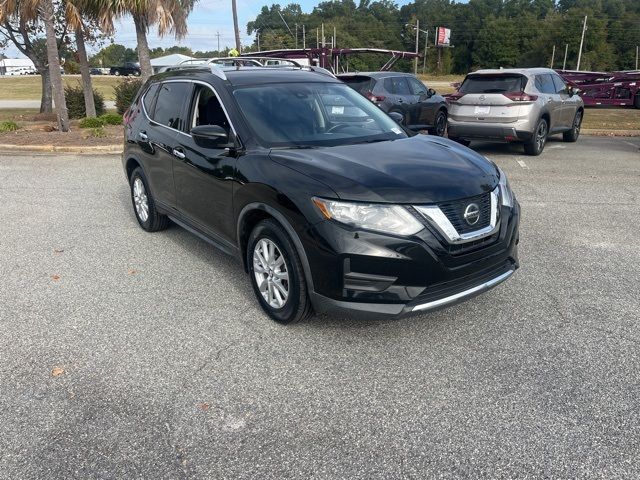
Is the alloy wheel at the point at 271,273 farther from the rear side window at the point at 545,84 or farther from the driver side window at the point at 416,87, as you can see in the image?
the driver side window at the point at 416,87

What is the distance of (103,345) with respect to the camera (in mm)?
3746

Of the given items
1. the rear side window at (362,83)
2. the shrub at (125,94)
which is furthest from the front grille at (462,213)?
the shrub at (125,94)

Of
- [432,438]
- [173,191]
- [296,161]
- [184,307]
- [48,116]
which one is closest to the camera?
[432,438]

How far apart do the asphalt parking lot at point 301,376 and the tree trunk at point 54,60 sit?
1003 cm

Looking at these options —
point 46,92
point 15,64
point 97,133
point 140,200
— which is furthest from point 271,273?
point 15,64

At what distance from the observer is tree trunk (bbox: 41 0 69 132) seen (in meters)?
13.4

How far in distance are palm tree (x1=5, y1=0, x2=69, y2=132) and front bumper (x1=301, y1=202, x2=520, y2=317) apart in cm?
1312

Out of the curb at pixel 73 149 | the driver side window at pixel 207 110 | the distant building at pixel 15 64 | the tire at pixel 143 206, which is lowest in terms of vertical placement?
the distant building at pixel 15 64

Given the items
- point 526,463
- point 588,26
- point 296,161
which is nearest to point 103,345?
point 296,161

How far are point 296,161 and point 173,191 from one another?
194 cm

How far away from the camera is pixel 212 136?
405cm

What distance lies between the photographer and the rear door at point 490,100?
10578 millimetres

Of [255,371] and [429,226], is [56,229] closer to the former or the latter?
[255,371]

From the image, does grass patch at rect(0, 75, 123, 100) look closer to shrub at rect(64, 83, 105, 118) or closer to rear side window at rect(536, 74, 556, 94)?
shrub at rect(64, 83, 105, 118)
